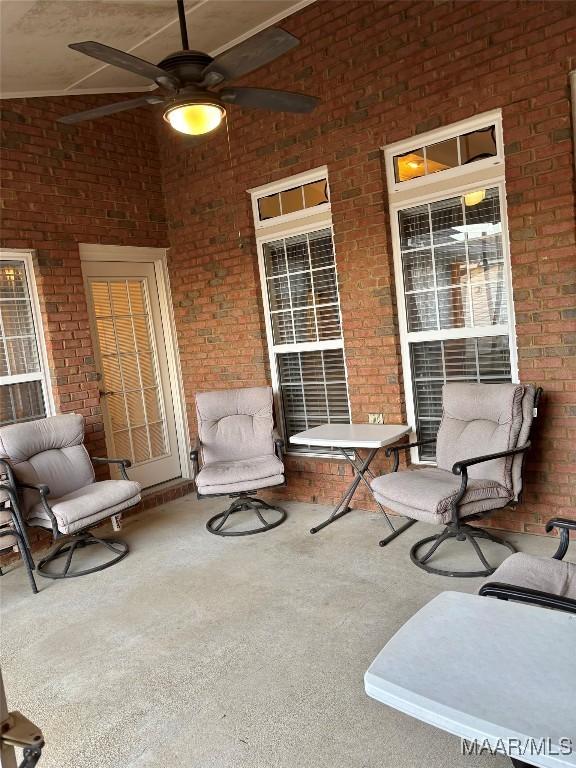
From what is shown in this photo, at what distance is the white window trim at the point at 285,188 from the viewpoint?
4395 mm

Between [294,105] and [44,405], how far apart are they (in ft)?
9.85

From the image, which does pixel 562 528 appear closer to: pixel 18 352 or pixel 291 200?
pixel 291 200

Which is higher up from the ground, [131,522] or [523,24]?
[523,24]

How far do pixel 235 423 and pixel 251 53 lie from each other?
2.97 metres

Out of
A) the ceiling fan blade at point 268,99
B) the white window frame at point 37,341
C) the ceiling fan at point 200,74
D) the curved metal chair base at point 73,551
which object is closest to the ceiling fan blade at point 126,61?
the ceiling fan at point 200,74

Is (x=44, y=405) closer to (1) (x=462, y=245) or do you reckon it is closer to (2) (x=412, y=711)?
(1) (x=462, y=245)

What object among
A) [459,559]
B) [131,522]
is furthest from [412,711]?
[131,522]

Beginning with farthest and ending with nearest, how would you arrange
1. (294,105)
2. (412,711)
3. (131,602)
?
(131,602)
(294,105)
(412,711)

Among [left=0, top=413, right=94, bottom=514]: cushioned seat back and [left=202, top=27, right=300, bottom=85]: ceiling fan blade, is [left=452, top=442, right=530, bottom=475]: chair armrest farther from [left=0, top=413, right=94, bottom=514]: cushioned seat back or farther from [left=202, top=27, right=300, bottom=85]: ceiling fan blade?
[left=0, top=413, right=94, bottom=514]: cushioned seat back

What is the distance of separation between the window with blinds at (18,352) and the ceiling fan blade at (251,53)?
2.66 meters

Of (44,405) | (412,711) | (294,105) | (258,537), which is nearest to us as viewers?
(412,711)

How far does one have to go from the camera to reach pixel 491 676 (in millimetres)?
1322

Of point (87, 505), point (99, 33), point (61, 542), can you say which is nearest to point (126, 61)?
point (99, 33)

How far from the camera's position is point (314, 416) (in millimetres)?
4797
